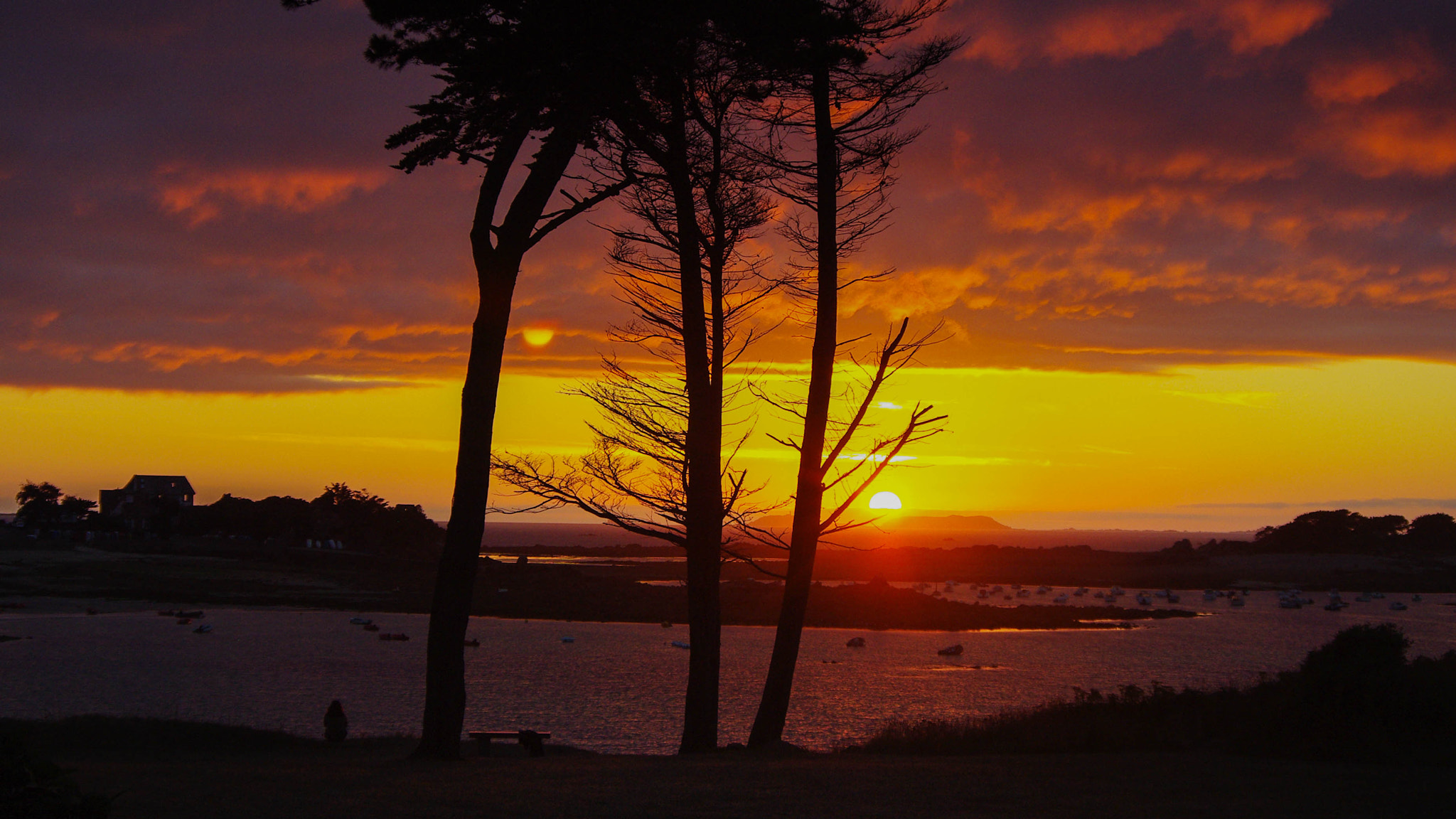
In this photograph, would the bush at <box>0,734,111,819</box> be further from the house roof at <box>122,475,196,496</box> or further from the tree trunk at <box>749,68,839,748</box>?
the house roof at <box>122,475,196,496</box>

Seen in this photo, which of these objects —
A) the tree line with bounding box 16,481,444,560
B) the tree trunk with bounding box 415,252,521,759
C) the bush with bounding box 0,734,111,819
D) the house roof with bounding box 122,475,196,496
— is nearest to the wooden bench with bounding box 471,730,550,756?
the tree trunk with bounding box 415,252,521,759

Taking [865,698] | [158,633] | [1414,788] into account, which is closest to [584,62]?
[1414,788]

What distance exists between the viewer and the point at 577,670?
36.2m

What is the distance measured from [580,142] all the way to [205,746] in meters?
12.7

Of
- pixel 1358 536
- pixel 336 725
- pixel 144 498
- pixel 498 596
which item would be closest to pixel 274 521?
pixel 144 498

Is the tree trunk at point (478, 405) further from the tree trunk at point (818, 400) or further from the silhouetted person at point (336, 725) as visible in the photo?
the silhouetted person at point (336, 725)

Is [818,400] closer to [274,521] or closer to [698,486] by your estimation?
[698,486]

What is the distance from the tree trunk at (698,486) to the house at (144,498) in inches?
5231

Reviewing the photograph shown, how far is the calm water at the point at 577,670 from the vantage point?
25594mm

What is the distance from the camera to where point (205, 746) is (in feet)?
59.3

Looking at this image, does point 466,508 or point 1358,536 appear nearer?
point 466,508

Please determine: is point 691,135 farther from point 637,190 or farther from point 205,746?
point 205,746

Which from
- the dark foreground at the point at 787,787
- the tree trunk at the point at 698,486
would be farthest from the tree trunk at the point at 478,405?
the tree trunk at the point at 698,486

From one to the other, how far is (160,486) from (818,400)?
505 ft
